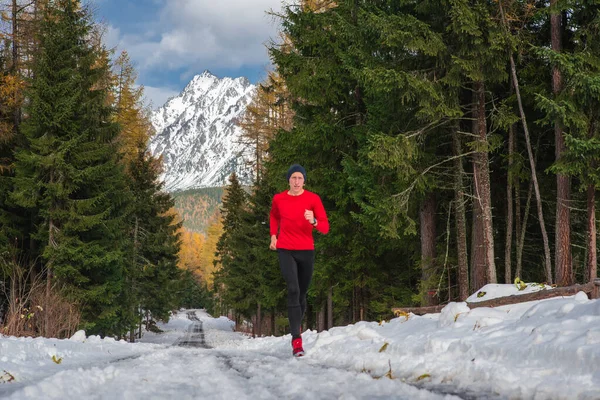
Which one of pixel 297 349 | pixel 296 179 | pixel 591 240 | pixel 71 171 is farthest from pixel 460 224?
pixel 71 171

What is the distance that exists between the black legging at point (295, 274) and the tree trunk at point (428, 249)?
23.6ft

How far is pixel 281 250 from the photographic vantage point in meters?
6.25

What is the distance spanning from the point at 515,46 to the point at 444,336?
8564 mm

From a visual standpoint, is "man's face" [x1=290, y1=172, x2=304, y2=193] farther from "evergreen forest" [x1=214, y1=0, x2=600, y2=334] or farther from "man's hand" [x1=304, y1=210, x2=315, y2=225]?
"evergreen forest" [x1=214, y1=0, x2=600, y2=334]

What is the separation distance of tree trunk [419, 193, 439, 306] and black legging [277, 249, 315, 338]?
7.19 meters

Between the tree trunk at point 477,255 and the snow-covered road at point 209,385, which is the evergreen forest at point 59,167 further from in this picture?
the snow-covered road at point 209,385

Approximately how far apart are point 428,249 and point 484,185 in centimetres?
261

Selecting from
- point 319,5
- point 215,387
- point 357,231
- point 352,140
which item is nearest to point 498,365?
point 215,387

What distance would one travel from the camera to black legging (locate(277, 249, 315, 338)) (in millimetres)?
6234

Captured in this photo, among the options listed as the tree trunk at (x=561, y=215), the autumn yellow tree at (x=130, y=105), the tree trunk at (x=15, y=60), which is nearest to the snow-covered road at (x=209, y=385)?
the tree trunk at (x=561, y=215)

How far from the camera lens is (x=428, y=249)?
43.5 feet

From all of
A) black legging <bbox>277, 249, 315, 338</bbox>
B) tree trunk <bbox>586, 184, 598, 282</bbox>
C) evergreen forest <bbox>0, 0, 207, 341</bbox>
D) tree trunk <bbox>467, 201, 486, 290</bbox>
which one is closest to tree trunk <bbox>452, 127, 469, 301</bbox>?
tree trunk <bbox>467, 201, 486, 290</bbox>

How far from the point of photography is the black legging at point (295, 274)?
6.23 m

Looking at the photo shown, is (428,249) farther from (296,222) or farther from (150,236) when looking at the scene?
(150,236)
